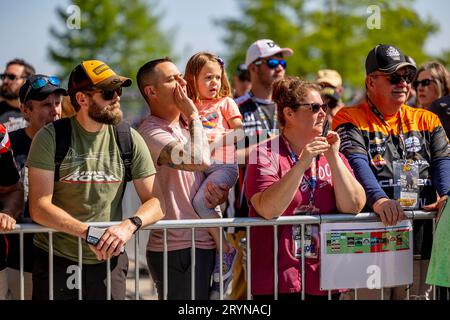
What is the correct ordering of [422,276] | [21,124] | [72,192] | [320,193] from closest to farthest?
[72,192], [320,193], [422,276], [21,124]

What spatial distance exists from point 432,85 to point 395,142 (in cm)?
218

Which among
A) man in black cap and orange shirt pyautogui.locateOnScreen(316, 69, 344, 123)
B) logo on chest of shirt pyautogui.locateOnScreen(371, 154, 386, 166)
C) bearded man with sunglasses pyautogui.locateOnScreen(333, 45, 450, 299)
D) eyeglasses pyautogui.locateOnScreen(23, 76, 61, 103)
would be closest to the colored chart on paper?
bearded man with sunglasses pyautogui.locateOnScreen(333, 45, 450, 299)

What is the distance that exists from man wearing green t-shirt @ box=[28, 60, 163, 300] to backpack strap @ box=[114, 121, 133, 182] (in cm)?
2

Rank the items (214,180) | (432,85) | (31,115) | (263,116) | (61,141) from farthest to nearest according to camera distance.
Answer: (432,85), (263,116), (31,115), (214,180), (61,141)

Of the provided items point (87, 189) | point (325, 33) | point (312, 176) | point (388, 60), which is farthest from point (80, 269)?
point (325, 33)

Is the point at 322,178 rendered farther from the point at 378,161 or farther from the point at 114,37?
the point at 114,37

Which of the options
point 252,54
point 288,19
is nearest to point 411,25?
point 288,19

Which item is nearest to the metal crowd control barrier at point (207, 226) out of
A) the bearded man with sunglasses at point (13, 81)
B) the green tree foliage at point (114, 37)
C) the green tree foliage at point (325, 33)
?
the bearded man with sunglasses at point (13, 81)

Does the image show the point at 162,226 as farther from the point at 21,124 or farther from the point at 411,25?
the point at 411,25

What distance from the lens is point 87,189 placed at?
13.8ft

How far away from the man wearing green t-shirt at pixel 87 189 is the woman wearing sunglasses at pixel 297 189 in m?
0.72

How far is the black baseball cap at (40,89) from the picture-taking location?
498 cm

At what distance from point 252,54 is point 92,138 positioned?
281cm
